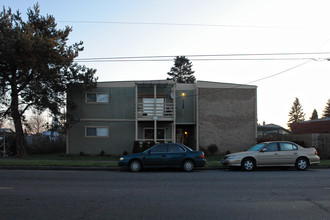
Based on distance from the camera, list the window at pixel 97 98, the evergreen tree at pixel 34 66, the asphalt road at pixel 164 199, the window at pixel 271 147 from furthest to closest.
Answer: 1. the window at pixel 97 98
2. the evergreen tree at pixel 34 66
3. the window at pixel 271 147
4. the asphalt road at pixel 164 199

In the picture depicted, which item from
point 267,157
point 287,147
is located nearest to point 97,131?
point 267,157

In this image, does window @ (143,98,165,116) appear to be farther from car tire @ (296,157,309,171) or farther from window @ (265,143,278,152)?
car tire @ (296,157,309,171)

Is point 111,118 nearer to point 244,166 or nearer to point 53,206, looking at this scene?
point 244,166

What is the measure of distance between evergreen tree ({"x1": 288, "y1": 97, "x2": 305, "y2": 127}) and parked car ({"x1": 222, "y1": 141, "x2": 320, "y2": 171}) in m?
83.3

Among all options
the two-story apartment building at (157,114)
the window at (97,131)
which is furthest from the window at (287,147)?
the window at (97,131)

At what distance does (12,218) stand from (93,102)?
64.2 feet

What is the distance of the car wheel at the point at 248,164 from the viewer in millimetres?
15188

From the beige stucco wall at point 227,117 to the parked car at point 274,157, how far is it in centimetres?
971

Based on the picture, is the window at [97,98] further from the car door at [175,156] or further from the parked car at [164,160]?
the car door at [175,156]

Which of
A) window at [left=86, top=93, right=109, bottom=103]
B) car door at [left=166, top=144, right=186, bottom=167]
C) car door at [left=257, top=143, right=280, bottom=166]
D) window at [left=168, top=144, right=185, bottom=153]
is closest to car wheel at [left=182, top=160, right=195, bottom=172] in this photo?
car door at [left=166, top=144, right=186, bottom=167]

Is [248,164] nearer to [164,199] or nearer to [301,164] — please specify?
[301,164]

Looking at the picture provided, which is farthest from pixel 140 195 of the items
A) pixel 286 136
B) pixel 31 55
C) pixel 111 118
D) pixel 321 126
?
pixel 321 126

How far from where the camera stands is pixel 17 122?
2262 cm

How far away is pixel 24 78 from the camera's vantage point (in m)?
22.2
